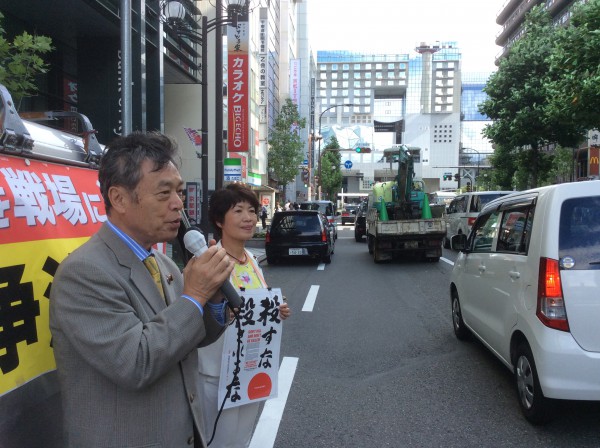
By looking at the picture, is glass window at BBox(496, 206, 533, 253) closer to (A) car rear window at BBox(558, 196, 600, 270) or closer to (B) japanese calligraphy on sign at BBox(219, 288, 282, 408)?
(A) car rear window at BBox(558, 196, 600, 270)

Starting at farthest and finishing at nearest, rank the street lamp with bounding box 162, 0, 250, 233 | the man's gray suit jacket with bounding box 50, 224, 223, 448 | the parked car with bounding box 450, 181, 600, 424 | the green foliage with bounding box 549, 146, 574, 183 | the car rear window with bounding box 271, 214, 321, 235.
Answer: the green foliage with bounding box 549, 146, 574, 183, the car rear window with bounding box 271, 214, 321, 235, the street lamp with bounding box 162, 0, 250, 233, the parked car with bounding box 450, 181, 600, 424, the man's gray suit jacket with bounding box 50, 224, 223, 448

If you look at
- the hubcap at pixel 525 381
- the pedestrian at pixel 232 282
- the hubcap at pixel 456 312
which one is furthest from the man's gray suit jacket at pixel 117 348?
the hubcap at pixel 456 312

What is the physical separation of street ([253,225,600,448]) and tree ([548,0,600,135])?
7178 mm

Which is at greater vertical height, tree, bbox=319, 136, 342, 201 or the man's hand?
tree, bbox=319, 136, 342, 201

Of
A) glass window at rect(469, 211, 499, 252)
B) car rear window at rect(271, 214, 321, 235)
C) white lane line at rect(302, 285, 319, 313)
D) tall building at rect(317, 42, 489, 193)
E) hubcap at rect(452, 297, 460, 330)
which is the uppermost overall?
tall building at rect(317, 42, 489, 193)

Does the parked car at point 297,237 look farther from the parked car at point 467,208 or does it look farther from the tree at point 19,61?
the tree at point 19,61

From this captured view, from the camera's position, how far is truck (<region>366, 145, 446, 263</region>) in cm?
1426

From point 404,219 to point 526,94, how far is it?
12.3 meters

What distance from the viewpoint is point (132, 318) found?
55.4 inches

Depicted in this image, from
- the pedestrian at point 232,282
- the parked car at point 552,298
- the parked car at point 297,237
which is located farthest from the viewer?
the parked car at point 297,237

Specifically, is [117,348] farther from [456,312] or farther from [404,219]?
[404,219]

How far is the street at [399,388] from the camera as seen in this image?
3.71 m

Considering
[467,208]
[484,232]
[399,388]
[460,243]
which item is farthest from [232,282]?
[467,208]

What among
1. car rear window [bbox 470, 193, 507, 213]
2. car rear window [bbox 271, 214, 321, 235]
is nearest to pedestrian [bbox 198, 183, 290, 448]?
car rear window [bbox 271, 214, 321, 235]
